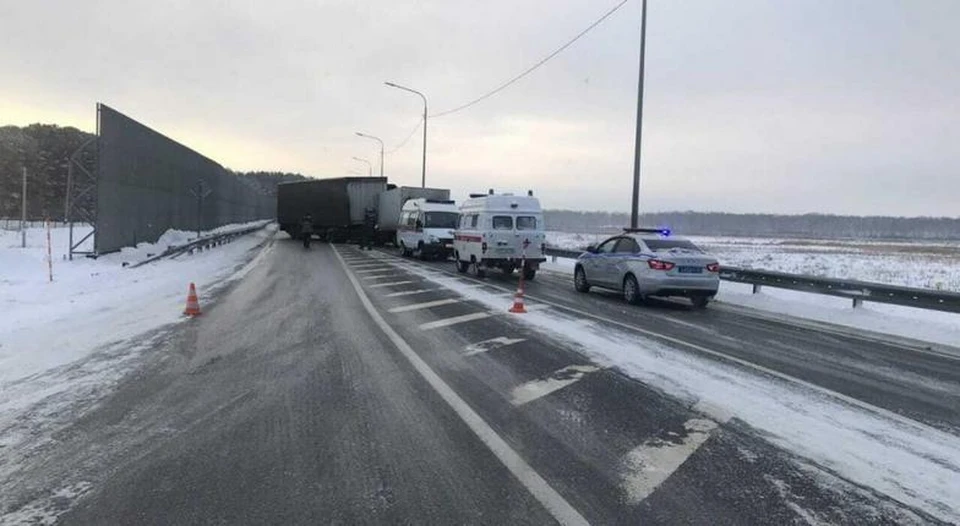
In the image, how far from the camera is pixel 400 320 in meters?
11.6

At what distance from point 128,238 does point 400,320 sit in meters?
15.6

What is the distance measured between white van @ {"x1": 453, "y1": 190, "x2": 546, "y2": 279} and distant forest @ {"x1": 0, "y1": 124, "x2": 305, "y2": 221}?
65647 mm

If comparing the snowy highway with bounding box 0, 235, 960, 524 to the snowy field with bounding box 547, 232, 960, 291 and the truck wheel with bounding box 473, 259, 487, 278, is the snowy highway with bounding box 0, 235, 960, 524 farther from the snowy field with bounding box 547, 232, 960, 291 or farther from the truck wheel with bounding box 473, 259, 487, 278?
the snowy field with bounding box 547, 232, 960, 291

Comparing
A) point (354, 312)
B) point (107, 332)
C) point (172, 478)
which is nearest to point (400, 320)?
point (354, 312)

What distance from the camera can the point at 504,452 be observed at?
5.04 m

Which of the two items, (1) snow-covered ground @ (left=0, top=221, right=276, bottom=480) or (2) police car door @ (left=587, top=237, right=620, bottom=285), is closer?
(1) snow-covered ground @ (left=0, top=221, right=276, bottom=480)

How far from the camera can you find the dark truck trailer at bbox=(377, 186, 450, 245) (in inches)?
1481

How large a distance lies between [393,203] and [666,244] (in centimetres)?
2491

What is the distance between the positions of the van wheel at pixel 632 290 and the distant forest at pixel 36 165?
71.9 meters

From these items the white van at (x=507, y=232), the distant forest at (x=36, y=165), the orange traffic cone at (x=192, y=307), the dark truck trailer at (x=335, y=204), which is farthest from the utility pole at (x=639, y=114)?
the distant forest at (x=36, y=165)

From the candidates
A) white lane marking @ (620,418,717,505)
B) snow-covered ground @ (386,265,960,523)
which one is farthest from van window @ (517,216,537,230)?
white lane marking @ (620,418,717,505)

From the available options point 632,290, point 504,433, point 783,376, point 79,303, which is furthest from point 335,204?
point 504,433

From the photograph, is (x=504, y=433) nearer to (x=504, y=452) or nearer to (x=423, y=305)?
(x=504, y=452)

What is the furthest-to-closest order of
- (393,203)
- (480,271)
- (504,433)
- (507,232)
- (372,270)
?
1. (393,203)
2. (372,270)
3. (480,271)
4. (507,232)
5. (504,433)
